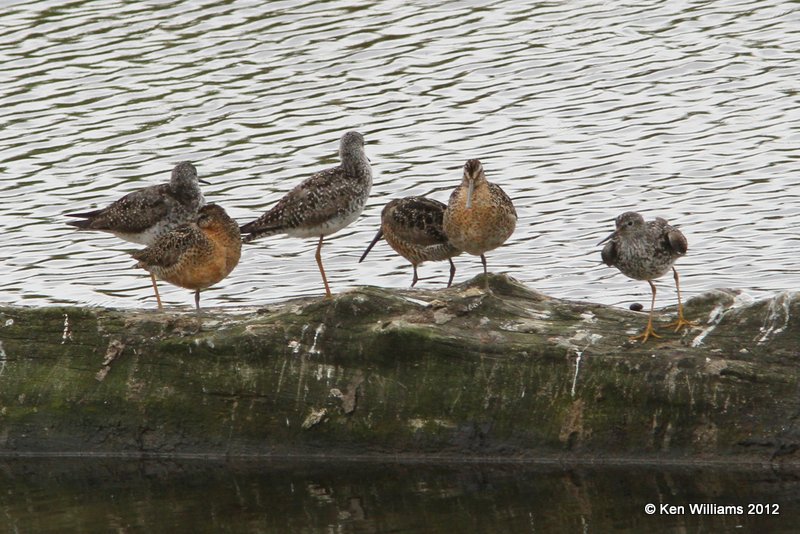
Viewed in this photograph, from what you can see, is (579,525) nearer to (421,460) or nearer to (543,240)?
(421,460)

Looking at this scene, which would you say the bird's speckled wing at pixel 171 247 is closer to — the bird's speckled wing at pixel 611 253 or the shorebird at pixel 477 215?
the shorebird at pixel 477 215

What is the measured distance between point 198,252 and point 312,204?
43.5 inches

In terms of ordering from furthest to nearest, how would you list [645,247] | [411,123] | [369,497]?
[411,123], [645,247], [369,497]

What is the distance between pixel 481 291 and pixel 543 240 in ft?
15.3

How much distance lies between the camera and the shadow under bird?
13.6 metres

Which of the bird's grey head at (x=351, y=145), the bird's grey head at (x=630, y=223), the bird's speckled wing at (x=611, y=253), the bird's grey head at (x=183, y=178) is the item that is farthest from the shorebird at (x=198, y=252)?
the bird's grey head at (x=630, y=223)

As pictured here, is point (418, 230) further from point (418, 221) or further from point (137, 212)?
point (137, 212)

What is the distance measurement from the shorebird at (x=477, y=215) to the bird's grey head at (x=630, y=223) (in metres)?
1.29

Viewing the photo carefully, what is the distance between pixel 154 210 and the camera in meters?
13.6

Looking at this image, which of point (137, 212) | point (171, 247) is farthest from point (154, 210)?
point (171, 247)

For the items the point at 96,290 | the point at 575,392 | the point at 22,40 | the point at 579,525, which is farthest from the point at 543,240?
the point at 22,40

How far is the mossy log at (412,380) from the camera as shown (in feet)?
30.8

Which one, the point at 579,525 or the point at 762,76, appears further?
the point at 762,76

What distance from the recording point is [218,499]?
9664 mm
